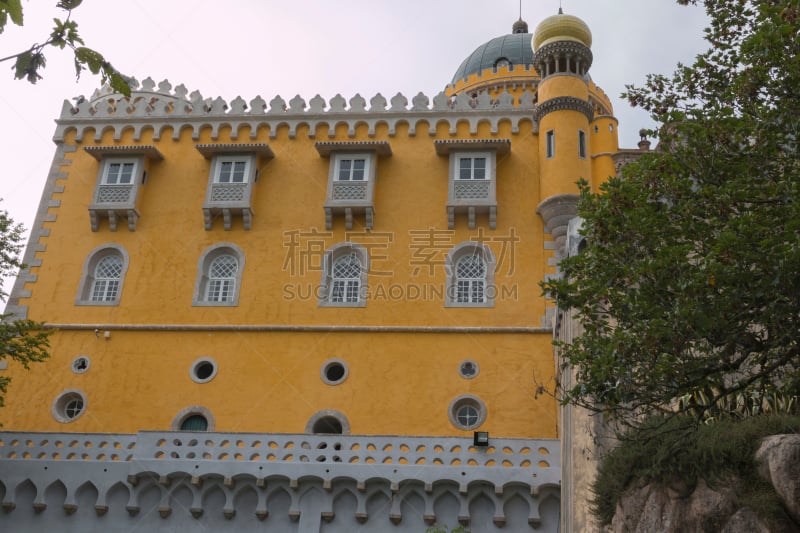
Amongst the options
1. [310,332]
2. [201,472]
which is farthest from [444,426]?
[201,472]

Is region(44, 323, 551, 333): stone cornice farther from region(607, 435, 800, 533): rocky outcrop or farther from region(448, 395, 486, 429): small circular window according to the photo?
region(607, 435, 800, 533): rocky outcrop

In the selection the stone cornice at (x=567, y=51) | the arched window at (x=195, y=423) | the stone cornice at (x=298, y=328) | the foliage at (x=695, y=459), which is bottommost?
the foliage at (x=695, y=459)

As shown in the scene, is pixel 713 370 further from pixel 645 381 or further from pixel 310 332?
pixel 310 332

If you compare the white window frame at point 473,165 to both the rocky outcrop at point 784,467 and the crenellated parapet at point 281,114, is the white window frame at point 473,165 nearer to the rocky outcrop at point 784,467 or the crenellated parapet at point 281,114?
the crenellated parapet at point 281,114

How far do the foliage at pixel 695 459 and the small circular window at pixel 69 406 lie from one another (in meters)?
16.0

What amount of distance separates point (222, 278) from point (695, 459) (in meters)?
16.6

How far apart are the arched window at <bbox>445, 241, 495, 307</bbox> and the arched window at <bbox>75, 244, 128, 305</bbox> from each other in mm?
10244

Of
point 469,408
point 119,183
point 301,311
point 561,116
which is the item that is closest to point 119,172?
point 119,183

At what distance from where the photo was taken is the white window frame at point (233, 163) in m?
25.5

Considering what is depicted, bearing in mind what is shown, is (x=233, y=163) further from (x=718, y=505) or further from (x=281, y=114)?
(x=718, y=505)

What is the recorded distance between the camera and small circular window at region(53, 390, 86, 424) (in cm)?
2291

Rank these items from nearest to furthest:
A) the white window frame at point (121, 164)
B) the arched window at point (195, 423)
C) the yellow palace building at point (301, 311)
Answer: the yellow palace building at point (301, 311), the arched window at point (195, 423), the white window frame at point (121, 164)

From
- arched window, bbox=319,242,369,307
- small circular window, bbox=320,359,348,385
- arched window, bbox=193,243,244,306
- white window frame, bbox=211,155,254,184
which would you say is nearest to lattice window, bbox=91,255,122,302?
arched window, bbox=193,243,244,306

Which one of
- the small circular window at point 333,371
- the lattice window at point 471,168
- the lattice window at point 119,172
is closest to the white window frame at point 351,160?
the lattice window at point 471,168
